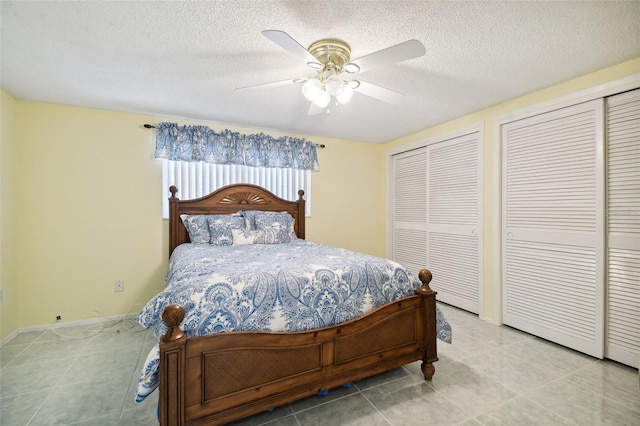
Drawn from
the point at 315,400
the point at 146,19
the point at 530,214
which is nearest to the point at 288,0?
the point at 146,19

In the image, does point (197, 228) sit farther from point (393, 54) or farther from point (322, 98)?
point (393, 54)

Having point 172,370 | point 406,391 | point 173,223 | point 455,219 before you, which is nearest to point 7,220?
point 173,223

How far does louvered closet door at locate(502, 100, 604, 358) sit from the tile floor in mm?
292

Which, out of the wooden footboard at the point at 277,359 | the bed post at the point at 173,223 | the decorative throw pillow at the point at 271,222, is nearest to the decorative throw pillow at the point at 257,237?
the decorative throw pillow at the point at 271,222

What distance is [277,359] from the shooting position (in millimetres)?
1467

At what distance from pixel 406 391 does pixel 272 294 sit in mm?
1124

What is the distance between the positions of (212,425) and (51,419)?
1018 mm

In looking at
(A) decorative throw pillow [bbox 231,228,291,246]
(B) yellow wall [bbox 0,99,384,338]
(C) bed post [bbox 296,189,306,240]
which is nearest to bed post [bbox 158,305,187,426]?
(A) decorative throw pillow [bbox 231,228,291,246]

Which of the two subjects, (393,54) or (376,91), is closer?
(393,54)

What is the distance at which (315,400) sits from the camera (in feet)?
5.65

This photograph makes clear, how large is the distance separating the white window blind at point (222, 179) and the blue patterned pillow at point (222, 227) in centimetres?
52

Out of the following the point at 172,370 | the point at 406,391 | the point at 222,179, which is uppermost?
the point at 222,179

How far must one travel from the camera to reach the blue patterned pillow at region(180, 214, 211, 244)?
2.98 metres

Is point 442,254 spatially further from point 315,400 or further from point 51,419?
point 51,419
